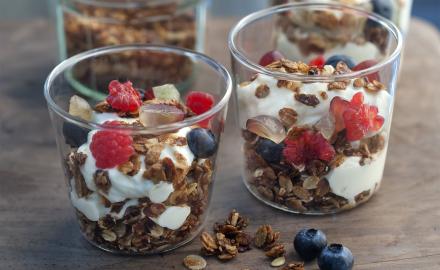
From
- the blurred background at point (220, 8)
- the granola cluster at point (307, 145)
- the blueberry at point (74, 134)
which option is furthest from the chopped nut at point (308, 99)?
the blurred background at point (220, 8)

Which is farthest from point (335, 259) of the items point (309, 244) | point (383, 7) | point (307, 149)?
point (383, 7)

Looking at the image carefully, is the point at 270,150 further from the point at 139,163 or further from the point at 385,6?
the point at 385,6

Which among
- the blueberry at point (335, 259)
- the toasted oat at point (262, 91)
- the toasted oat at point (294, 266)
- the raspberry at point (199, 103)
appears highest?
the toasted oat at point (262, 91)

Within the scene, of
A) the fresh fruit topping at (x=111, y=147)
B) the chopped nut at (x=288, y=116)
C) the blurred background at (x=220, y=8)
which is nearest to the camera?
the fresh fruit topping at (x=111, y=147)

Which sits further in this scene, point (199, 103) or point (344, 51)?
point (344, 51)

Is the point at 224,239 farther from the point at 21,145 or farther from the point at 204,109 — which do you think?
the point at 21,145

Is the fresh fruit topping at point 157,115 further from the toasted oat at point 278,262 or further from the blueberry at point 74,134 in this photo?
the toasted oat at point 278,262
